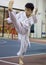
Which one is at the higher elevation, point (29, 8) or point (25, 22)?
point (29, 8)

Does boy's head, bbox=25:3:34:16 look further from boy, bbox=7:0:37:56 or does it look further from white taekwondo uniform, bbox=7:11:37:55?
white taekwondo uniform, bbox=7:11:37:55

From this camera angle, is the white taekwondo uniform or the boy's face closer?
the white taekwondo uniform

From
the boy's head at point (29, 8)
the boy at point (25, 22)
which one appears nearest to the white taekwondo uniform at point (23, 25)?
the boy at point (25, 22)

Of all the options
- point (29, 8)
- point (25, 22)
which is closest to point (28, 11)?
point (29, 8)

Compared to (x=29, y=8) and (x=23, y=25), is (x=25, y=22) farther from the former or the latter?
(x=29, y=8)

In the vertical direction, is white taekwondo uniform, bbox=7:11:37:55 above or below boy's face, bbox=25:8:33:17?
below

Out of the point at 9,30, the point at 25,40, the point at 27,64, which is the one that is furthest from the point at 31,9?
the point at 9,30

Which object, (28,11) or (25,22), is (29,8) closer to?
(28,11)

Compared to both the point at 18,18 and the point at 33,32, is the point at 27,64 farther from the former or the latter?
the point at 33,32

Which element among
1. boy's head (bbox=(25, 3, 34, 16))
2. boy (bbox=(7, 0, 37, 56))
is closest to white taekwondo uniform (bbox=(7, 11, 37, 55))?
boy (bbox=(7, 0, 37, 56))

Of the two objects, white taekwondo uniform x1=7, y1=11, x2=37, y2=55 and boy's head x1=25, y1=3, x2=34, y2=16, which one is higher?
boy's head x1=25, y1=3, x2=34, y2=16

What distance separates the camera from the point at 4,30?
19484 mm

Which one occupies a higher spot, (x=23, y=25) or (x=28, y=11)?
(x=28, y=11)

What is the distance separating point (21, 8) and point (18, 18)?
16238mm
